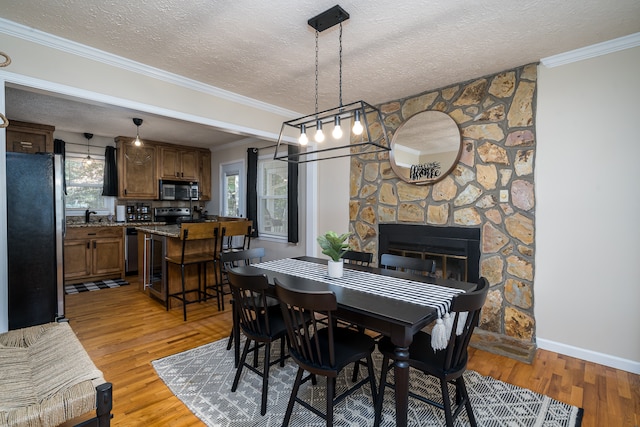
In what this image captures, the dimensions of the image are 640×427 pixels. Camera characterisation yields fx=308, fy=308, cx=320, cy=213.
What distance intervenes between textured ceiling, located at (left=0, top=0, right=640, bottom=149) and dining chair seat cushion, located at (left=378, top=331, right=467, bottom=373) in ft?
6.85

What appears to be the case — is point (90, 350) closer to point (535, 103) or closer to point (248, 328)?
point (248, 328)

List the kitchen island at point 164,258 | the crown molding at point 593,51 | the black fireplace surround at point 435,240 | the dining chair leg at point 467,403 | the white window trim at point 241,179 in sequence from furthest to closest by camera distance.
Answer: the white window trim at point 241,179 → the kitchen island at point 164,258 → the black fireplace surround at point 435,240 → the crown molding at point 593,51 → the dining chair leg at point 467,403

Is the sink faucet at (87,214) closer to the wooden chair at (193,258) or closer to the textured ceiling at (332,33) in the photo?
the wooden chair at (193,258)

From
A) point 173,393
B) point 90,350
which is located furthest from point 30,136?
point 173,393

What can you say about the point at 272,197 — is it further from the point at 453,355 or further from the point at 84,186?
the point at 453,355

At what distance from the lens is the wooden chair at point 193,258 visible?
350 centimetres

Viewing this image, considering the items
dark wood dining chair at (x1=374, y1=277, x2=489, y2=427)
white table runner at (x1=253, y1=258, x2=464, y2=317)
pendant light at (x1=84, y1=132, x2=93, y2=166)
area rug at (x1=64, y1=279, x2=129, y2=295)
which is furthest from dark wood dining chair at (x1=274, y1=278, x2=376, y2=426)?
pendant light at (x1=84, y1=132, x2=93, y2=166)

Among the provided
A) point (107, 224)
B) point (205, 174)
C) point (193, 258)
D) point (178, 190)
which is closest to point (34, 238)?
point (193, 258)

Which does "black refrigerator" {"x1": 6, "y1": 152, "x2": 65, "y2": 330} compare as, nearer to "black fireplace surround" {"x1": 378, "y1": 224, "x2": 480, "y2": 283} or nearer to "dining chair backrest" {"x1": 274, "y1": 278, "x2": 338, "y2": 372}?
"dining chair backrest" {"x1": 274, "y1": 278, "x2": 338, "y2": 372}

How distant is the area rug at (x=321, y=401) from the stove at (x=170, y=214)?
419cm

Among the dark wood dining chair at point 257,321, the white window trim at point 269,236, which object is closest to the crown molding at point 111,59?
the white window trim at point 269,236

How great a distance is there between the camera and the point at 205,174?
21.7 feet

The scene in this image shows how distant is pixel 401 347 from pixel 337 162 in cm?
310

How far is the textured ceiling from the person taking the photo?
195cm
